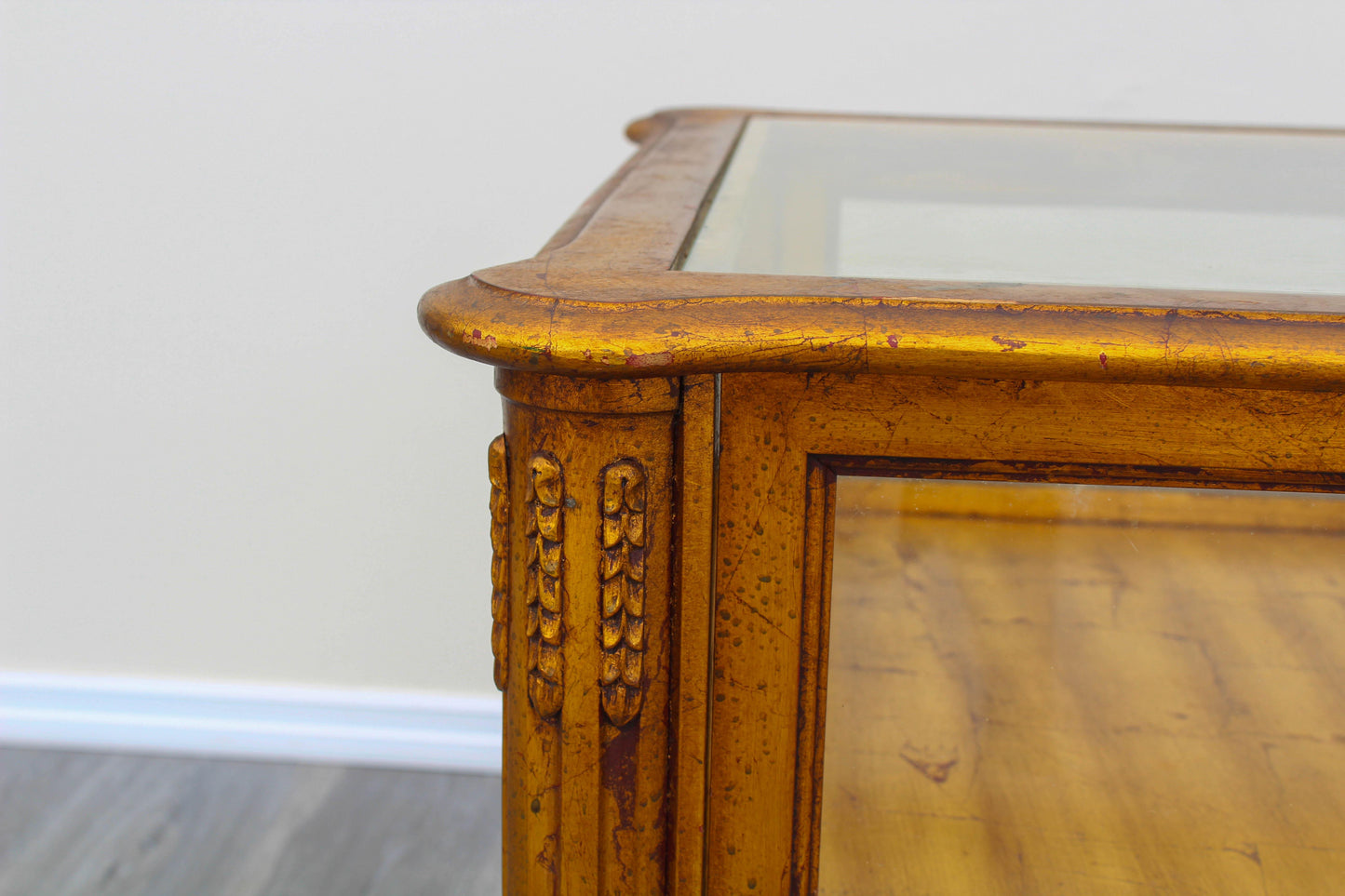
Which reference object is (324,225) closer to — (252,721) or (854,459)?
(252,721)

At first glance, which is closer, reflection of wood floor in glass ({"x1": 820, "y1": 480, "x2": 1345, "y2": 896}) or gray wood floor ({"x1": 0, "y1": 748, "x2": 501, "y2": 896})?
reflection of wood floor in glass ({"x1": 820, "y1": 480, "x2": 1345, "y2": 896})

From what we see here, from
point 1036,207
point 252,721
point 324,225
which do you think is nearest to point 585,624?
point 1036,207

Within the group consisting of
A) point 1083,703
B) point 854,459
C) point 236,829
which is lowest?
point 236,829

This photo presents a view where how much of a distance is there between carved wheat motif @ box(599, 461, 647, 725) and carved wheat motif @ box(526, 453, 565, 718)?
2 cm

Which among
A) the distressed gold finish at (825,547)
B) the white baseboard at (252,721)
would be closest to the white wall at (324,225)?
the white baseboard at (252,721)

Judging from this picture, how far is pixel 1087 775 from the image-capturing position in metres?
0.55

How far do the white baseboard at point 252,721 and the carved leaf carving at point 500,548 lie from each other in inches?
48.0

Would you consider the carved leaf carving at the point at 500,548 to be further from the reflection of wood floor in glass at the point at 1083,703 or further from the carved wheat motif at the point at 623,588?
the reflection of wood floor in glass at the point at 1083,703

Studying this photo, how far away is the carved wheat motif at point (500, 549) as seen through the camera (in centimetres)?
53

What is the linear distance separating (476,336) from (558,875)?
28cm

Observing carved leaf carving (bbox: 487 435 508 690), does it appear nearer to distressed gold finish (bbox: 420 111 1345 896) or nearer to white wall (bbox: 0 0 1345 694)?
distressed gold finish (bbox: 420 111 1345 896)

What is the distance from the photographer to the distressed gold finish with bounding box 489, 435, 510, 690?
535 mm

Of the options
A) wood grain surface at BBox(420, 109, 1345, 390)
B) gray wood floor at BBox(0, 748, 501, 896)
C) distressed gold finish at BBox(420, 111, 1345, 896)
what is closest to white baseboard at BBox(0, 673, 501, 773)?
gray wood floor at BBox(0, 748, 501, 896)

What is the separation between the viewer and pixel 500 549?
550 millimetres
